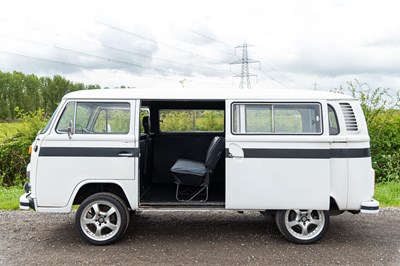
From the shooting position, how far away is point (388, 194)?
8.94m

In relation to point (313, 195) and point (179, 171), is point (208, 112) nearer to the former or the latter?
point (179, 171)

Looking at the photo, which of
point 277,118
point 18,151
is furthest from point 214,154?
point 18,151

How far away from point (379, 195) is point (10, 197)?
8.22 meters

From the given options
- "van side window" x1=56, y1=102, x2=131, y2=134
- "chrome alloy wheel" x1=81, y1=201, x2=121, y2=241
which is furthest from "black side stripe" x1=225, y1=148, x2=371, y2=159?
"chrome alloy wheel" x1=81, y1=201, x2=121, y2=241

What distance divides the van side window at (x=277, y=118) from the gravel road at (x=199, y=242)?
5.42 feet

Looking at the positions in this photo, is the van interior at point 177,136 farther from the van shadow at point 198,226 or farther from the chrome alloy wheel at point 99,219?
the chrome alloy wheel at point 99,219

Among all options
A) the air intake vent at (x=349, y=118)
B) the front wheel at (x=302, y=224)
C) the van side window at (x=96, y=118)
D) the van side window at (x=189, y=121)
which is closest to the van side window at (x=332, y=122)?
the air intake vent at (x=349, y=118)

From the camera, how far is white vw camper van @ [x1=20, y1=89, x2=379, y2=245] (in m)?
5.43

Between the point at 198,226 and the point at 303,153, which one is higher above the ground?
the point at 303,153

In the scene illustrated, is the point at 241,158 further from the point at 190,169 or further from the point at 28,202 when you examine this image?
the point at 28,202

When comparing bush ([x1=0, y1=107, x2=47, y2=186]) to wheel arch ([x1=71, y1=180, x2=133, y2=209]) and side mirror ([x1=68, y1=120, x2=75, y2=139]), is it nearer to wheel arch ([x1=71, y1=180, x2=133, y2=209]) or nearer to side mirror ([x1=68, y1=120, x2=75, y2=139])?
wheel arch ([x1=71, y1=180, x2=133, y2=209])

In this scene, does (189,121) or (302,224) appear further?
(189,121)

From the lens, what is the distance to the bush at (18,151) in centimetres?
1056

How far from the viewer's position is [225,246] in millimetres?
5625
